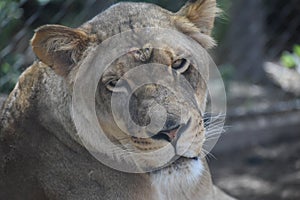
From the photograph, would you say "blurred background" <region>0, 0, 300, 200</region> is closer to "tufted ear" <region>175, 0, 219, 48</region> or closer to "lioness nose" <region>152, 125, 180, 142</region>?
"tufted ear" <region>175, 0, 219, 48</region>

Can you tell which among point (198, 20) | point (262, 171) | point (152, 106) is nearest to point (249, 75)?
point (262, 171)

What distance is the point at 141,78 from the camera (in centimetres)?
220

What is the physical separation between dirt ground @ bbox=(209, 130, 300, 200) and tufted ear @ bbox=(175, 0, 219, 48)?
5.60 feet

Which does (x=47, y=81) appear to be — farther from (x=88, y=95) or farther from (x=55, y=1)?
(x=55, y=1)

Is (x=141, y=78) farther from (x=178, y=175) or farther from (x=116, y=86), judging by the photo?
(x=178, y=175)

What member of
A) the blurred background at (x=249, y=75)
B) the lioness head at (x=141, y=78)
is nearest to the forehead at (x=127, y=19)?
the lioness head at (x=141, y=78)

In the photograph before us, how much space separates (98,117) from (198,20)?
471 millimetres

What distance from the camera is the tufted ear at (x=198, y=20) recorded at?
2.41 metres

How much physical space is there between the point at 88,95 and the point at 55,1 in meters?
1.83

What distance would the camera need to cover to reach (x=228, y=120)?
4730mm

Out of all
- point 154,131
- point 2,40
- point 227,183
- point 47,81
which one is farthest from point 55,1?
point 154,131

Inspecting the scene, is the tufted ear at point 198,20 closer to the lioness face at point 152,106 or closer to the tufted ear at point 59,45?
the lioness face at point 152,106

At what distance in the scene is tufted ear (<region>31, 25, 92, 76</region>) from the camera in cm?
221

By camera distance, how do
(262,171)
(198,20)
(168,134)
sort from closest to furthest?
(168,134), (198,20), (262,171)
